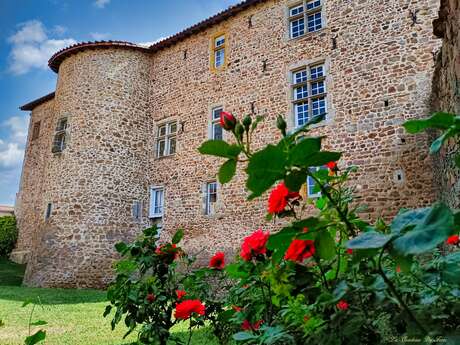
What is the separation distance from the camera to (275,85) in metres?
9.69

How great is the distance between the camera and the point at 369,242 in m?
0.71

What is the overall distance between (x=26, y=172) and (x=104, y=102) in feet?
29.4

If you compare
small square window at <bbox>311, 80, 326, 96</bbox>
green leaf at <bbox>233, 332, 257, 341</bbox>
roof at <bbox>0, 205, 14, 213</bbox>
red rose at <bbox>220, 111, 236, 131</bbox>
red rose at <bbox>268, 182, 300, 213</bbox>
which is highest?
small square window at <bbox>311, 80, 326, 96</bbox>

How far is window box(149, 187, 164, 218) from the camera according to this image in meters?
11.6

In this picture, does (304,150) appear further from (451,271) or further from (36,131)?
(36,131)

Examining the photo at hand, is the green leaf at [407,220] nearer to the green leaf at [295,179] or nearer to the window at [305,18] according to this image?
the green leaf at [295,179]

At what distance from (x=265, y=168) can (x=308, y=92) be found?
8866 mm

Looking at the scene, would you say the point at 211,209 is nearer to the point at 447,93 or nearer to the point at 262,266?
the point at 447,93

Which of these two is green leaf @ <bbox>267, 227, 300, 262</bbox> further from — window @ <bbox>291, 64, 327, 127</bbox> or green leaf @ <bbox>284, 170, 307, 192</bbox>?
window @ <bbox>291, 64, 327, 127</bbox>

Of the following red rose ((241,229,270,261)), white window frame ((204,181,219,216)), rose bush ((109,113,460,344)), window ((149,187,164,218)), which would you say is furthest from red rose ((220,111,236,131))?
window ((149,187,164,218))

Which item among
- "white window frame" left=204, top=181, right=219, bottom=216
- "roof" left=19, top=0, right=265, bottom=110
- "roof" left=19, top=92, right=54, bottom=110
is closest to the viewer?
"white window frame" left=204, top=181, right=219, bottom=216

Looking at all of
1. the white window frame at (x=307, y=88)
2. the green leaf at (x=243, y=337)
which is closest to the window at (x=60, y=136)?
the white window frame at (x=307, y=88)

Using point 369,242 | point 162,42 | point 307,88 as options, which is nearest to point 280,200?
point 369,242

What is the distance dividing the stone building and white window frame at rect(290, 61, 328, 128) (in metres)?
0.03
